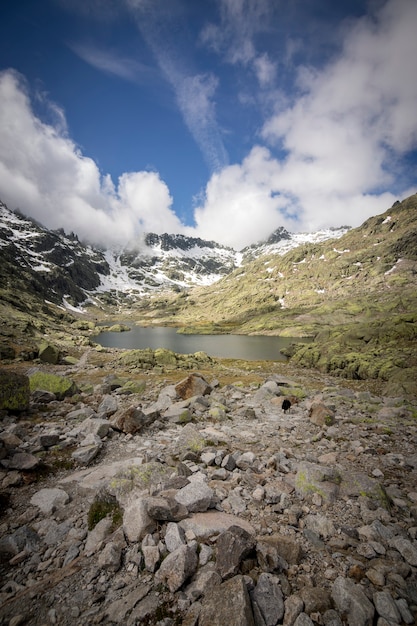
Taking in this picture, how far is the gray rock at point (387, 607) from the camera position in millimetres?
4266

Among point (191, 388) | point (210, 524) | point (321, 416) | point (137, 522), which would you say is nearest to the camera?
point (137, 522)

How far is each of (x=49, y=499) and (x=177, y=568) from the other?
473cm

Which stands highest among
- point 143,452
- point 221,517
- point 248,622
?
point 248,622

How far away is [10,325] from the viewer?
2896 inches

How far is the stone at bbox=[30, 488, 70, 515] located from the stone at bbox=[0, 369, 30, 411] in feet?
27.7

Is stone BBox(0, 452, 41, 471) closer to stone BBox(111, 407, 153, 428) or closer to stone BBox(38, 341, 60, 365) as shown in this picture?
stone BBox(111, 407, 153, 428)

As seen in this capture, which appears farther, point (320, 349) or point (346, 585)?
point (320, 349)

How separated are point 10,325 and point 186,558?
290 ft

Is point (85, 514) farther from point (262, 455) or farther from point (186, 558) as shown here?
point (262, 455)

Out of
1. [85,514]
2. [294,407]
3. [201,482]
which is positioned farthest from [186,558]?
[294,407]

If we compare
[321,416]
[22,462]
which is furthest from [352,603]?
[321,416]

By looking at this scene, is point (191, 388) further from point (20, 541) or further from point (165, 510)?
point (20, 541)

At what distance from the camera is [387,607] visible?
14.3 ft

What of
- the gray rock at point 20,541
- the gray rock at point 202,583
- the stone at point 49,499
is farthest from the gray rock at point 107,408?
the gray rock at point 202,583
